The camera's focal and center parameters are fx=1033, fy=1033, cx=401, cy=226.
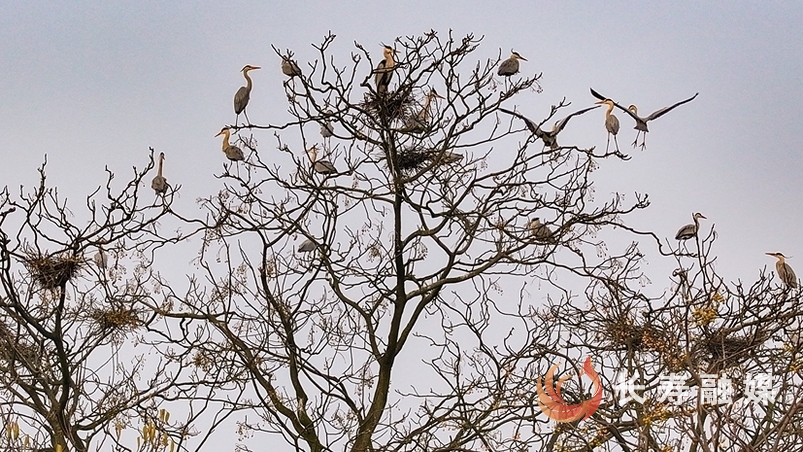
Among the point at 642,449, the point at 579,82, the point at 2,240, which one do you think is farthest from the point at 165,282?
the point at 579,82

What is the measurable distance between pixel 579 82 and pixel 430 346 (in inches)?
137

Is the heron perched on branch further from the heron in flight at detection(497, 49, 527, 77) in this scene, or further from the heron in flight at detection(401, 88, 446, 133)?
the heron in flight at detection(497, 49, 527, 77)

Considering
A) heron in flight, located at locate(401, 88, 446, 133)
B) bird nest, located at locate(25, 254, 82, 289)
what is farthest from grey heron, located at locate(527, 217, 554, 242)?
bird nest, located at locate(25, 254, 82, 289)

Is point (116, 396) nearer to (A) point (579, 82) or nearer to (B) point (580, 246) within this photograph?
(B) point (580, 246)

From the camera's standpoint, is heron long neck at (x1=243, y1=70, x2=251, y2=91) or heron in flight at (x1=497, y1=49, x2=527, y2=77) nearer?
heron in flight at (x1=497, y1=49, x2=527, y2=77)

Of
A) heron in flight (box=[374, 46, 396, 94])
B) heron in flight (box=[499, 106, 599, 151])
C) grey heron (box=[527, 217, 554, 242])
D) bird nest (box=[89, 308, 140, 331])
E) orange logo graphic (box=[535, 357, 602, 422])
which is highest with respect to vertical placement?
heron in flight (box=[374, 46, 396, 94])

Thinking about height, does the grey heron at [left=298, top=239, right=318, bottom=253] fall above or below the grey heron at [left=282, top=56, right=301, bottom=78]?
below

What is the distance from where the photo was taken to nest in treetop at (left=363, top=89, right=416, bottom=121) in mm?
5953

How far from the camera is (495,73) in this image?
6.30 metres

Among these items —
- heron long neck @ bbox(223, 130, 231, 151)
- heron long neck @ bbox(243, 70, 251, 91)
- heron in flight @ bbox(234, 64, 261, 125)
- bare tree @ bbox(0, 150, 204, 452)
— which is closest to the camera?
bare tree @ bbox(0, 150, 204, 452)

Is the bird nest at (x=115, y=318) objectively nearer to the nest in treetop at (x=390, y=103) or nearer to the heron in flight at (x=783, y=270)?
the nest in treetop at (x=390, y=103)

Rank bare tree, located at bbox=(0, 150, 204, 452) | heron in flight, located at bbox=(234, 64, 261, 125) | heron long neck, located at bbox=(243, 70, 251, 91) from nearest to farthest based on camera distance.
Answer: bare tree, located at bbox=(0, 150, 204, 452), heron in flight, located at bbox=(234, 64, 261, 125), heron long neck, located at bbox=(243, 70, 251, 91)

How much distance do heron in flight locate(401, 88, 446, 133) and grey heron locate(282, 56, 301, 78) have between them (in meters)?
0.70

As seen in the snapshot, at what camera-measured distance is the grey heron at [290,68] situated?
5.82 metres
